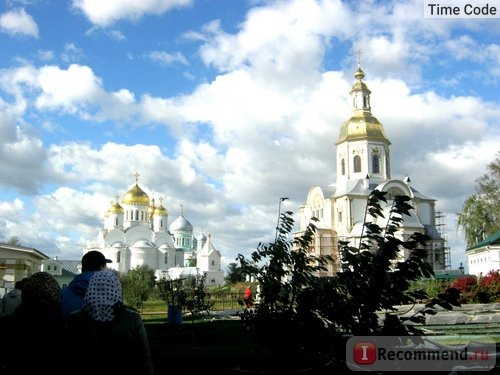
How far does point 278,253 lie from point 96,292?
4.96m

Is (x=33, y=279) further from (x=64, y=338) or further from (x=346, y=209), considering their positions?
(x=346, y=209)

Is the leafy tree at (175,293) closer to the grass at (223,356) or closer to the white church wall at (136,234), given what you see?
the grass at (223,356)

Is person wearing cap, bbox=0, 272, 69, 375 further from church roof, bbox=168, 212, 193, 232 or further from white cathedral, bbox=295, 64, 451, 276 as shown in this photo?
church roof, bbox=168, 212, 193, 232

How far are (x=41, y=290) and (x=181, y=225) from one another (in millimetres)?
84880

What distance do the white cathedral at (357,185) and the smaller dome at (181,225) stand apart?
111 feet

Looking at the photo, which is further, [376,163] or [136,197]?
[136,197]

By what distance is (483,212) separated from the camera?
141ft

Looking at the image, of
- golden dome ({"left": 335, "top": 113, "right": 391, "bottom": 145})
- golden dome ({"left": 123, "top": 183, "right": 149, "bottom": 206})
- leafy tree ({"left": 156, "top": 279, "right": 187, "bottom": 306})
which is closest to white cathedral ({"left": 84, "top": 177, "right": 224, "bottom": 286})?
golden dome ({"left": 123, "top": 183, "right": 149, "bottom": 206})

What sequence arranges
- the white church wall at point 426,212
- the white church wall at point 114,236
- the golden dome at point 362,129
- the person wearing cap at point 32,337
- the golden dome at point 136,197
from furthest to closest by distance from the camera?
the golden dome at point 136,197 → the white church wall at point 114,236 → the golden dome at point 362,129 → the white church wall at point 426,212 → the person wearing cap at point 32,337

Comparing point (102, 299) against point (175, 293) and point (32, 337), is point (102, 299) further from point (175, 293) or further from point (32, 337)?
point (175, 293)

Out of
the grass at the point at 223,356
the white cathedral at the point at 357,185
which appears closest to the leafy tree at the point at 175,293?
the grass at the point at 223,356

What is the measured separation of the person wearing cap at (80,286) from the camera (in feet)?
13.7

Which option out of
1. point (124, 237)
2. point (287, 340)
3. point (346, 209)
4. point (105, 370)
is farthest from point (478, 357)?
point (124, 237)

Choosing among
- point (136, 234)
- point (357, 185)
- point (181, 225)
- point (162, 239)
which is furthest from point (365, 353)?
point (181, 225)
